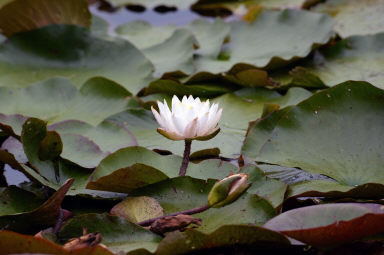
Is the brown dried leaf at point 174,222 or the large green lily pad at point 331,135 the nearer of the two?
the brown dried leaf at point 174,222

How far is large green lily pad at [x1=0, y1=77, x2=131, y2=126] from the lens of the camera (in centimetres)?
178

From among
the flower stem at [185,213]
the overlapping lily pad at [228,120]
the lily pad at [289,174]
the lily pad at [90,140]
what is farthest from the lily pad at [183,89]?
the flower stem at [185,213]

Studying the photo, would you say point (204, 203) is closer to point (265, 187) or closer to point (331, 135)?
point (265, 187)

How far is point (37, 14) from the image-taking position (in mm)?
2203

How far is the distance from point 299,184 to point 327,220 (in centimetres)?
33

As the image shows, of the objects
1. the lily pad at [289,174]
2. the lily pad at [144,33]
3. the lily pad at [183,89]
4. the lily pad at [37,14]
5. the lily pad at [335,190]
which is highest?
the lily pad at [37,14]

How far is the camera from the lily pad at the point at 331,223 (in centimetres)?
97

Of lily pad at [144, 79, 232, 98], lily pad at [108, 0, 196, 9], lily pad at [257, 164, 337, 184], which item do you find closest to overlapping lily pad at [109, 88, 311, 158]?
lily pad at [144, 79, 232, 98]

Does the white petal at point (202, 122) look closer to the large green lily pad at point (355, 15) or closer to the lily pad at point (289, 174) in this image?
the lily pad at point (289, 174)

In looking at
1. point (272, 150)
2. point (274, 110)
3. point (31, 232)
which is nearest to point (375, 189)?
point (272, 150)

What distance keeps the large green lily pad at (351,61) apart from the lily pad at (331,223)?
1003mm

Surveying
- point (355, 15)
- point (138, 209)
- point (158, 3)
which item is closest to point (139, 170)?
point (138, 209)

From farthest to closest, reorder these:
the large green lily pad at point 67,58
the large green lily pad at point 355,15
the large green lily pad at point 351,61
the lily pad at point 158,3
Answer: the lily pad at point 158,3 → the large green lily pad at point 355,15 → the large green lily pad at point 67,58 → the large green lily pad at point 351,61

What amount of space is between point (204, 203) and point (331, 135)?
44 centimetres
